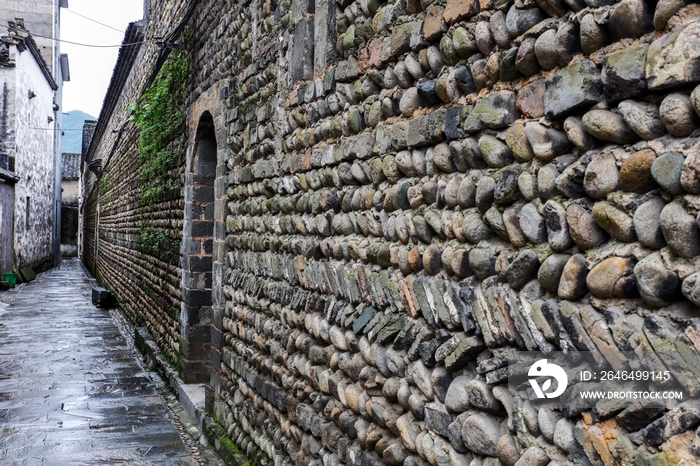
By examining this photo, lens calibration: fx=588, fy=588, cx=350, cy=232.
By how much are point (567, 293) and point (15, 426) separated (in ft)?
16.8

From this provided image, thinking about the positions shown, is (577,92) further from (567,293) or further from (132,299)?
(132,299)

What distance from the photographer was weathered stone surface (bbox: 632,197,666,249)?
1.22 m

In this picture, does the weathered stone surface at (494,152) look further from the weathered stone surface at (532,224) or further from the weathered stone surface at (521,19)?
the weathered stone surface at (521,19)

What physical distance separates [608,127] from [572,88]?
0.16m

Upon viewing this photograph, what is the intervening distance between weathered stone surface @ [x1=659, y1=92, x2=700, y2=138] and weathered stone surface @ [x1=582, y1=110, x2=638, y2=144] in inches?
4.0

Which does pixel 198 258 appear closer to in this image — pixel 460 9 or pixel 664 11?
pixel 460 9

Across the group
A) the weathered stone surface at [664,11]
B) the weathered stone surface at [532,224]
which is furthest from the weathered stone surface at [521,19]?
the weathered stone surface at [532,224]

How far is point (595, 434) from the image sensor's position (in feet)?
4.36

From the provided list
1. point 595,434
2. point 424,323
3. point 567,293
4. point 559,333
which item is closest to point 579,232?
point 567,293

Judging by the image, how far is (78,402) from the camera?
570 centimetres

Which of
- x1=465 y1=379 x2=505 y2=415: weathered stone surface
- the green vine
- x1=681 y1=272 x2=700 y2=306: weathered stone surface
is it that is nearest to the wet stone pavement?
the green vine

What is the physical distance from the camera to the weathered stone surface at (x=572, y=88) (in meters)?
A: 1.37

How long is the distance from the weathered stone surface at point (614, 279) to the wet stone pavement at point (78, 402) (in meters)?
3.71

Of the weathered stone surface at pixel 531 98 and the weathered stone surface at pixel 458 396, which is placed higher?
the weathered stone surface at pixel 531 98
